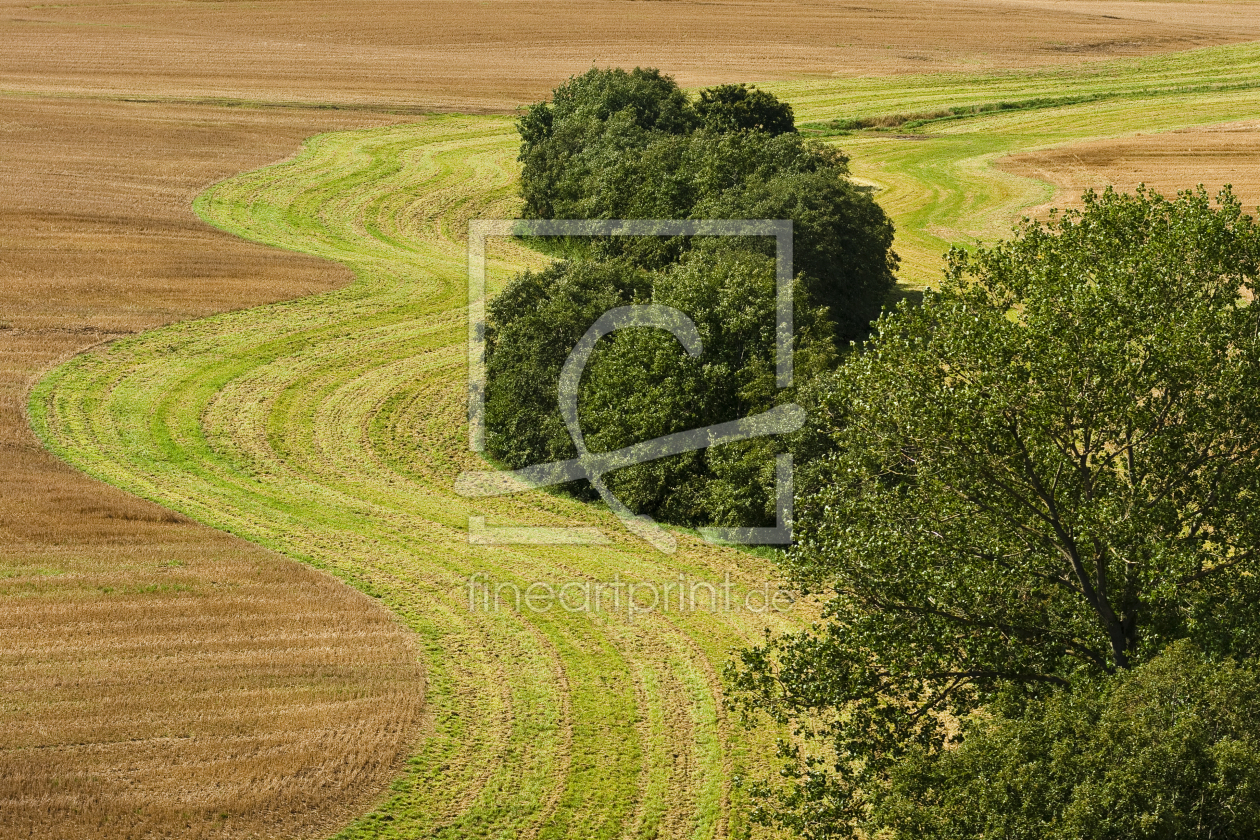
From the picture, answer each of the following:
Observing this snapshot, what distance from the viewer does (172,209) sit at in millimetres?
61938

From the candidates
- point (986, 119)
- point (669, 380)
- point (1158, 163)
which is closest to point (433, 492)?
point (669, 380)

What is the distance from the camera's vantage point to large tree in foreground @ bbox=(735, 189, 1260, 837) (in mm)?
17391

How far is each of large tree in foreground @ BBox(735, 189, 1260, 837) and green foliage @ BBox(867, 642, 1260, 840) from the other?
1569mm

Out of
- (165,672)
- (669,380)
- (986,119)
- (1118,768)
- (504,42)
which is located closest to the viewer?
(1118,768)

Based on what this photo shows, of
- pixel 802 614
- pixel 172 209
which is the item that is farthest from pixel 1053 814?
pixel 172 209

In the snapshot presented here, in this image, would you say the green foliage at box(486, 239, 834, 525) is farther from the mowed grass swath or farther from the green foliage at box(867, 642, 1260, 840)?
the green foliage at box(867, 642, 1260, 840)

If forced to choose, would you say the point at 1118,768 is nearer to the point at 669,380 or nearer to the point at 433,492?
the point at 669,380

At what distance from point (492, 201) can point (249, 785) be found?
53.3 metres

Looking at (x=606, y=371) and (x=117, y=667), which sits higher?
(x=606, y=371)

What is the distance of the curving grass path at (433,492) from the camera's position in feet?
71.1

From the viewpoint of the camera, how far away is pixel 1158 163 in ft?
229

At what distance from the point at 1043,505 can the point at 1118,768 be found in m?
6.12

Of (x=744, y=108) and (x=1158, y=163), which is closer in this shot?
(x=744, y=108)

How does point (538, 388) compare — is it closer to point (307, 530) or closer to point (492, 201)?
point (307, 530)
